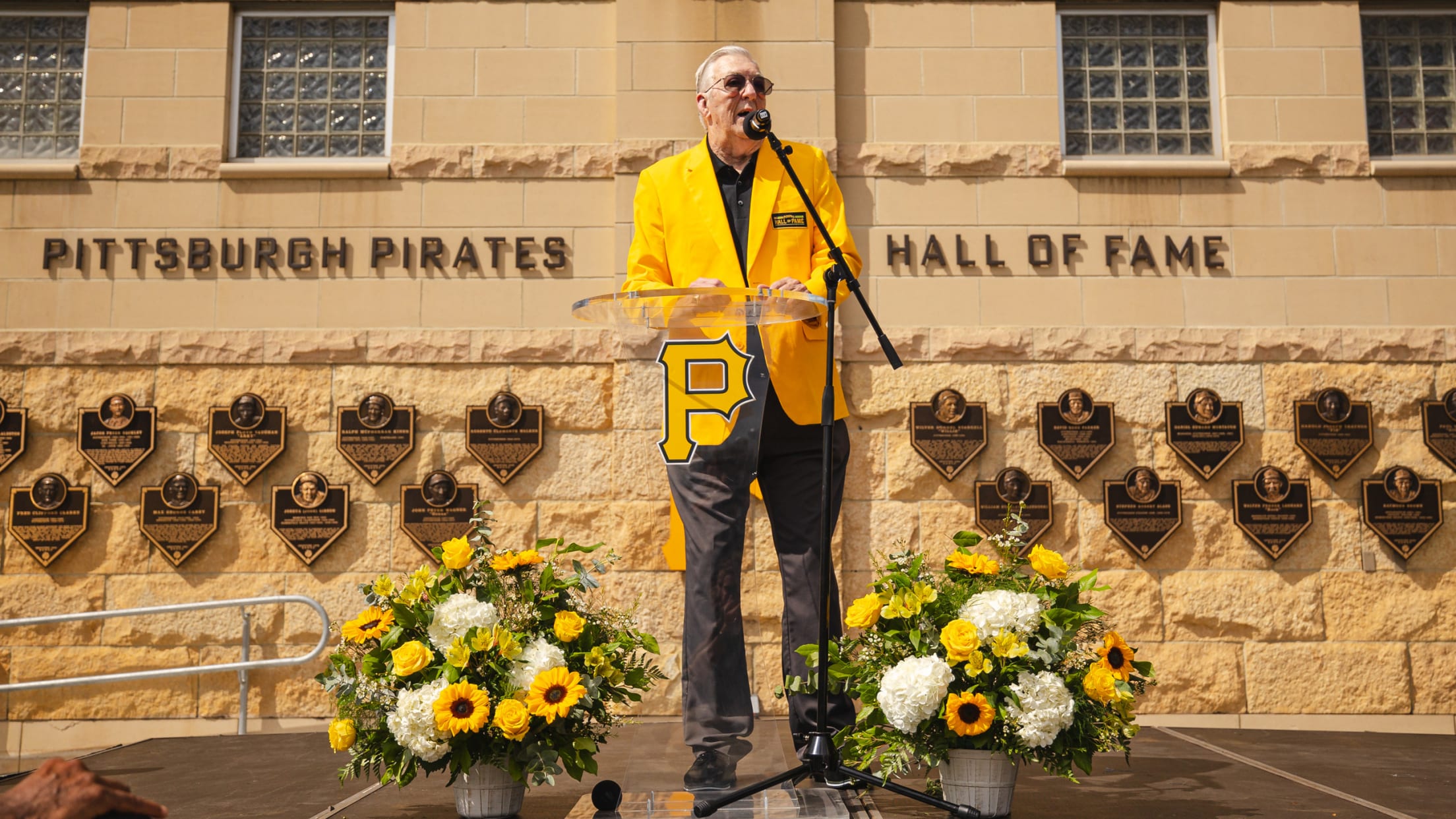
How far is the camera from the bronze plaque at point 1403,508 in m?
6.01

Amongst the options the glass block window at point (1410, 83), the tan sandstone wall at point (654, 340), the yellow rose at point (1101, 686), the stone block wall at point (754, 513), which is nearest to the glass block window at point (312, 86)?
the tan sandstone wall at point (654, 340)

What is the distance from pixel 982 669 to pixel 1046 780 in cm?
94

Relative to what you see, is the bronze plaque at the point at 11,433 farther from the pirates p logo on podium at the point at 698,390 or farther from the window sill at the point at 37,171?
the pirates p logo on podium at the point at 698,390

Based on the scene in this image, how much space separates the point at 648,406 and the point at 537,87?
2113 mm

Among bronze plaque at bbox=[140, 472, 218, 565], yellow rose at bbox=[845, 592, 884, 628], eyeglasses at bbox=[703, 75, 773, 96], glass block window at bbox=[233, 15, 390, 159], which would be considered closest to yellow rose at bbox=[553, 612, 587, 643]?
yellow rose at bbox=[845, 592, 884, 628]

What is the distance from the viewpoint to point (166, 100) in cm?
644

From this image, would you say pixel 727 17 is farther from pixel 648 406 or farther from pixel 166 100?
pixel 166 100

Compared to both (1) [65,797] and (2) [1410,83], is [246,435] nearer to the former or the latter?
(1) [65,797]

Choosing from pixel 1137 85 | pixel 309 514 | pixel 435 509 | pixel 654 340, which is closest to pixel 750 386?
pixel 654 340

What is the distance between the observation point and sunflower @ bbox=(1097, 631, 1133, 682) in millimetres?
3118

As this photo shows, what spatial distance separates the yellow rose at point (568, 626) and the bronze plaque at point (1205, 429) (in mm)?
4217

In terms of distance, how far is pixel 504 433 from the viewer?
612cm

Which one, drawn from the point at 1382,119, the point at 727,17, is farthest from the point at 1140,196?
the point at 727,17

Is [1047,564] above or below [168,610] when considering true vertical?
above
